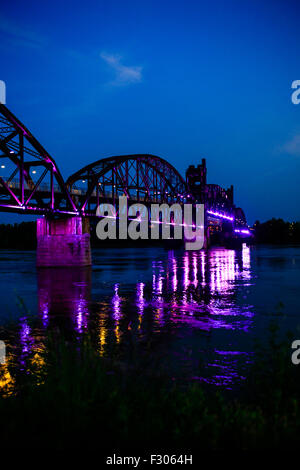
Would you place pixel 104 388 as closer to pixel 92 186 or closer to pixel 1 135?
pixel 1 135

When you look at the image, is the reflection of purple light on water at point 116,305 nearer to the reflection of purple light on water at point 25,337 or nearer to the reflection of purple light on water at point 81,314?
the reflection of purple light on water at point 81,314

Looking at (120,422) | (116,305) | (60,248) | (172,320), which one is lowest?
(116,305)

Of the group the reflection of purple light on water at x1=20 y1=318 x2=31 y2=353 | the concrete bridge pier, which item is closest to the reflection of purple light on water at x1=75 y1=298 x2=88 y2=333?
the reflection of purple light on water at x1=20 y1=318 x2=31 y2=353

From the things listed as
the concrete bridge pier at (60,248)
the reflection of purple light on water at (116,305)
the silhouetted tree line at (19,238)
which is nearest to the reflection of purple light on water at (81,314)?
the reflection of purple light on water at (116,305)

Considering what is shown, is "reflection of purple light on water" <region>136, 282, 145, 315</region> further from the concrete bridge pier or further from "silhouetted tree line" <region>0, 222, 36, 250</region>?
"silhouetted tree line" <region>0, 222, 36, 250</region>

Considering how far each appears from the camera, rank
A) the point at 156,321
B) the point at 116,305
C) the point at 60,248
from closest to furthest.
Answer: the point at 156,321, the point at 116,305, the point at 60,248

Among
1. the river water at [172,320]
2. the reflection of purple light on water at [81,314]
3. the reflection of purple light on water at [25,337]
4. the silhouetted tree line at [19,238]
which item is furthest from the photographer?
the silhouetted tree line at [19,238]

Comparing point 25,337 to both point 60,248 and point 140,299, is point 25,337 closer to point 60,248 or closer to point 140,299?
point 140,299

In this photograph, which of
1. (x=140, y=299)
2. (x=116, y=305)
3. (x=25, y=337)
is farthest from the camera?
(x=140, y=299)

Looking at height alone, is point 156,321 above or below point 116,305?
above

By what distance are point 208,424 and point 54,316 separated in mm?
14982

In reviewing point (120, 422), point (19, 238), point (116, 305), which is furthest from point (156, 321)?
point (19, 238)
